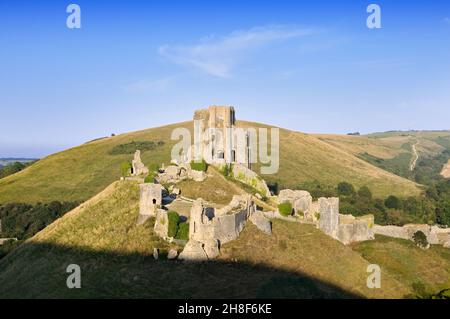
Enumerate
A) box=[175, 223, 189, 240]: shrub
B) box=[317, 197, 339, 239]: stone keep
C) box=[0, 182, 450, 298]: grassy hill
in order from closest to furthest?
1. box=[0, 182, 450, 298]: grassy hill
2. box=[175, 223, 189, 240]: shrub
3. box=[317, 197, 339, 239]: stone keep

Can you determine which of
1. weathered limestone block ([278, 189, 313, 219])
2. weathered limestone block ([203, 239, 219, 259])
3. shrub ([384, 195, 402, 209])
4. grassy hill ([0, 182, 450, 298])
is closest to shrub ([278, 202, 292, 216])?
weathered limestone block ([278, 189, 313, 219])

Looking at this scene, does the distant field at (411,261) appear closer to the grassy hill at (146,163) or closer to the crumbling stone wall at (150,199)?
the crumbling stone wall at (150,199)

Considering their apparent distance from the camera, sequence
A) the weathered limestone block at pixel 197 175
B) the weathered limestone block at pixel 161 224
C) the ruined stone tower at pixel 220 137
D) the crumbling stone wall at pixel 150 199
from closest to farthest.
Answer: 1. the weathered limestone block at pixel 161 224
2. the crumbling stone wall at pixel 150 199
3. the weathered limestone block at pixel 197 175
4. the ruined stone tower at pixel 220 137

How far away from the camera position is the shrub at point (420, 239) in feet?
197

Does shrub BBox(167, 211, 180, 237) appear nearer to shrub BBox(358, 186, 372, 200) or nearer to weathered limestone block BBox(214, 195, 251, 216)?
weathered limestone block BBox(214, 195, 251, 216)

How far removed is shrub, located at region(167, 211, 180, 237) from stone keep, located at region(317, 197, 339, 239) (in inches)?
659

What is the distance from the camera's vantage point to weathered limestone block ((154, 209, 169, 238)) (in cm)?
4234

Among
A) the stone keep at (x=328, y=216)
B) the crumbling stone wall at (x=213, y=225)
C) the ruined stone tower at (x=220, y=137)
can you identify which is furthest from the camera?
the ruined stone tower at (x=220, y=137)

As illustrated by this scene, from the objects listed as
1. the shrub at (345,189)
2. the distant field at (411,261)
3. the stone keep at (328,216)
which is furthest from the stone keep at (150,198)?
the shrub at (345,189)

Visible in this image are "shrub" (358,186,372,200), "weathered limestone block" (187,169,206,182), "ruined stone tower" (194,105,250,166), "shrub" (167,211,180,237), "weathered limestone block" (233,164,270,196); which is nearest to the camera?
"shrub" (167,211,180,237)

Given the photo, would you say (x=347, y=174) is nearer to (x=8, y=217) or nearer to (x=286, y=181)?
(x=286, y=181)

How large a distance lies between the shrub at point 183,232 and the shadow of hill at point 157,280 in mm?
3274

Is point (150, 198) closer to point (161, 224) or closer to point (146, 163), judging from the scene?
point (161, 224)

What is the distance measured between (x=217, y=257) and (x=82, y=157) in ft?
337
